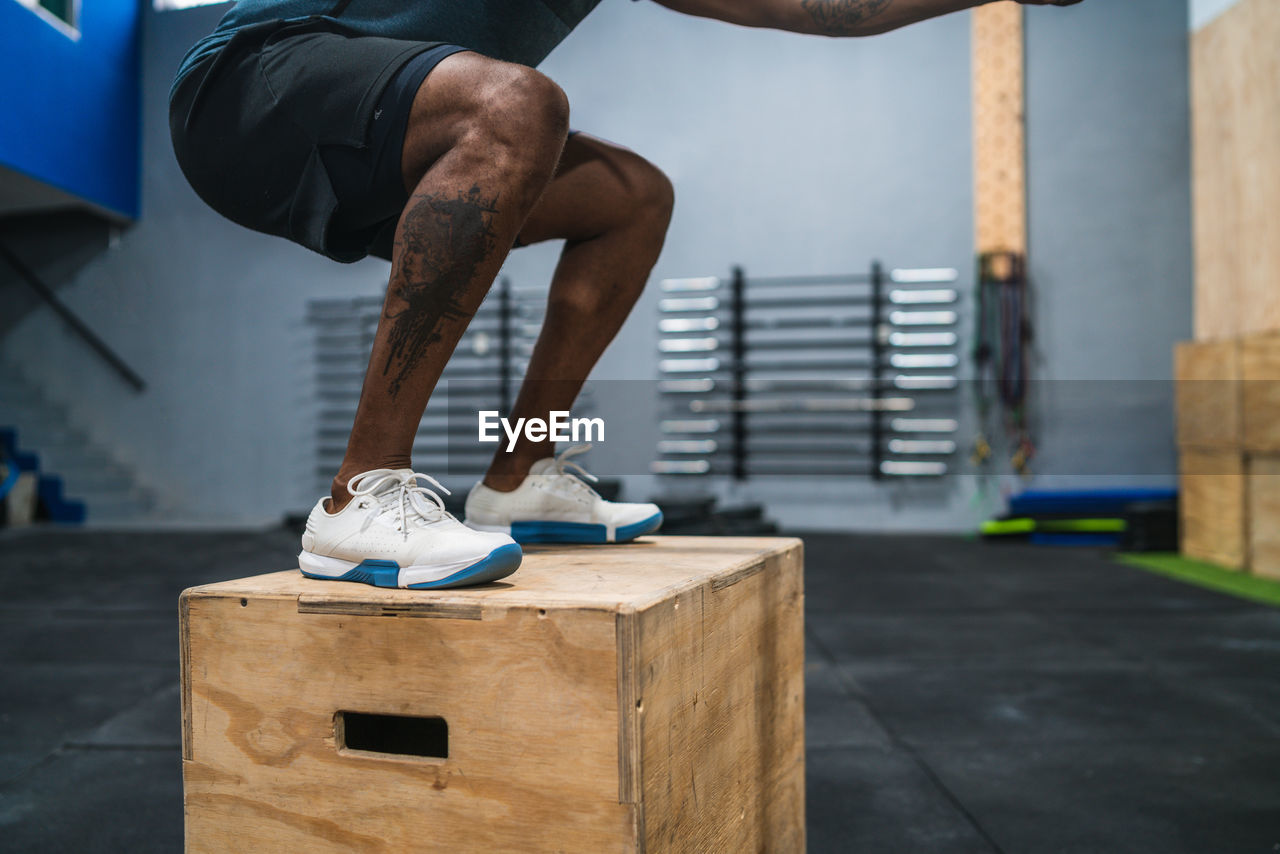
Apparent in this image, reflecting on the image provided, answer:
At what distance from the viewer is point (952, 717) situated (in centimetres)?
185

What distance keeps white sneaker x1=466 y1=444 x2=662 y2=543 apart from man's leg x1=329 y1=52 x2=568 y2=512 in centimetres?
30

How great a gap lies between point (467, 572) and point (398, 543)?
9 centimetres

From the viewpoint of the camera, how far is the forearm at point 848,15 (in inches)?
46.1

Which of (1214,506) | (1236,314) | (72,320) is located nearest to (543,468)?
(1214,506)

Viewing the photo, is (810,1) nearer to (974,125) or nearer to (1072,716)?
(1072,716)

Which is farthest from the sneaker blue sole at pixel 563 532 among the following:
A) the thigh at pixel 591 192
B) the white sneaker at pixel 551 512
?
the thigh at pixel 591 192

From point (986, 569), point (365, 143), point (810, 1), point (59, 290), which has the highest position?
point (59, 290)

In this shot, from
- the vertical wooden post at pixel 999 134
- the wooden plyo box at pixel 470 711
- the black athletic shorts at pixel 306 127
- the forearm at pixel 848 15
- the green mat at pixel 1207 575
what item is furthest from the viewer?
the vertical wooden post at pixel 999 134

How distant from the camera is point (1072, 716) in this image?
1852 mm

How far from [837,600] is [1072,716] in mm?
1442

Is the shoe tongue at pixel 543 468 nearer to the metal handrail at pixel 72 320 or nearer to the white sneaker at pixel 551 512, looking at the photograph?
the white sneaker at pixel 551 512

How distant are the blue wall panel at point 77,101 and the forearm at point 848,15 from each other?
5.71 m

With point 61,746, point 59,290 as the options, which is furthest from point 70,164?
point 61,746

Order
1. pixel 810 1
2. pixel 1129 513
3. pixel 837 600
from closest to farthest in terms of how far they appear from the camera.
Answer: pixel 810 1, pixel 837 600, pixel 1129 513
